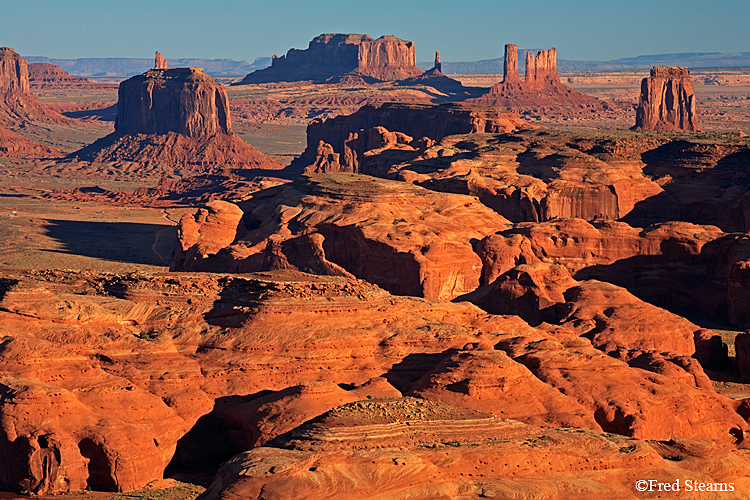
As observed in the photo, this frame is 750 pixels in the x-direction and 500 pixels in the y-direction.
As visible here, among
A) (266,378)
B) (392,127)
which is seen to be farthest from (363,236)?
(392,127)

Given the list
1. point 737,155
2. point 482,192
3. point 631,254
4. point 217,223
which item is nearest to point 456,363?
point 631,254

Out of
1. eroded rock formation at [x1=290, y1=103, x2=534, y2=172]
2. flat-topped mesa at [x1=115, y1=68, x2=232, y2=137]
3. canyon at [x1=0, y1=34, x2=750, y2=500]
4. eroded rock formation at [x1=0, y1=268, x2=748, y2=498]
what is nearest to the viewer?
canyon at [x1=0, y1=34, x2=750, y2=500]

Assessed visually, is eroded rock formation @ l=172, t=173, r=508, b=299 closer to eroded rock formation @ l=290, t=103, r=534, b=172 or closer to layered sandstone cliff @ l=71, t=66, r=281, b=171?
eroded rock formation @ l=290, t=103, r=534, b=172

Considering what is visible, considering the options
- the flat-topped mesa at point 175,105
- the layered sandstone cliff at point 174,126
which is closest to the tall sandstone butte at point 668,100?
the layered sandstone cliff at point 174,126

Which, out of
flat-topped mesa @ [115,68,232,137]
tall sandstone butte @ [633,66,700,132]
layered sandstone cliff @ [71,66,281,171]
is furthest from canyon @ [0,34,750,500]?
flat-topped mesa @ [115,68,232,137]

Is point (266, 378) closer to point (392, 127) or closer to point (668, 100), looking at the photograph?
point (392, 127)

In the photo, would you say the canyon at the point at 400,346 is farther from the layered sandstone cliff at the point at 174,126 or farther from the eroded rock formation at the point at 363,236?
the layered sandstone cliff at the point at 174,126
